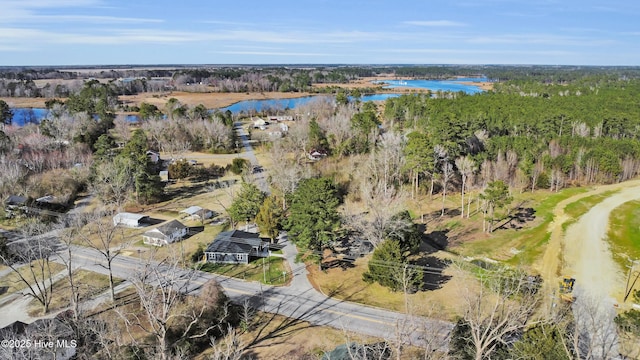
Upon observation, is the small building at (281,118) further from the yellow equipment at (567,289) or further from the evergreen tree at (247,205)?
the yellow equipment at (567,289)

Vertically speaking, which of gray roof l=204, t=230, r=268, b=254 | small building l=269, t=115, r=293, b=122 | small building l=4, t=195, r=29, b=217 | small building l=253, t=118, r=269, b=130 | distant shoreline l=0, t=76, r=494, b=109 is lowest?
gray roof l=204, t=230, r=268, b=254

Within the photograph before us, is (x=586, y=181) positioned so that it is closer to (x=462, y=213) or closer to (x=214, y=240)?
(x=462, y=213)

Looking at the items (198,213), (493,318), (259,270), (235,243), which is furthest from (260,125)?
(493,318)

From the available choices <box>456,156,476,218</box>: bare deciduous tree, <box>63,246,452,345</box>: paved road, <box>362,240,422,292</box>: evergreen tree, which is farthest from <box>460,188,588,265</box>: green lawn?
<box>63,246,452,345</box>: paved road

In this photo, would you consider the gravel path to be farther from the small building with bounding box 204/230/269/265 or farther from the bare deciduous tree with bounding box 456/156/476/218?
the small building with bounding box 204/230/269/265

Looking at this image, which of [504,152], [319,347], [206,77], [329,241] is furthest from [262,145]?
[206,77]
